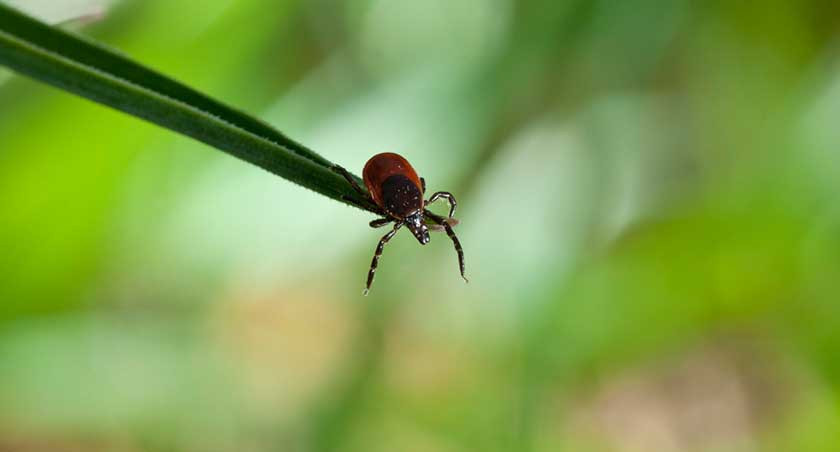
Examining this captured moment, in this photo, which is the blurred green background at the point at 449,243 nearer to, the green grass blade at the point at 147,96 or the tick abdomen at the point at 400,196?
the tick abdomen at the point at 400,196

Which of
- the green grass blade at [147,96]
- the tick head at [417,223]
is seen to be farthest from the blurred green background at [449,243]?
the green grass blade at [147,96]

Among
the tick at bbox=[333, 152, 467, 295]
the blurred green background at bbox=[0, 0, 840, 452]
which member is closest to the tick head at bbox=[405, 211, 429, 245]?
the tick at bbox=[333, 152, 467, 295]

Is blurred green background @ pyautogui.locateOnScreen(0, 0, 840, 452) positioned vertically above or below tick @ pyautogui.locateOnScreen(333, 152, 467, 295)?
above

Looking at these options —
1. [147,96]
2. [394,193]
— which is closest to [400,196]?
[394,193]

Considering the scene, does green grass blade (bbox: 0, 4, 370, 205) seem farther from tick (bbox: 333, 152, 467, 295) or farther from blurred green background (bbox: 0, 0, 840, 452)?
blurred green background (bbox: 0, 0, 840, 452)

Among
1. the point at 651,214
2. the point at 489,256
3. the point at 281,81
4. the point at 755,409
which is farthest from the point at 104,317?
the point at 755,409

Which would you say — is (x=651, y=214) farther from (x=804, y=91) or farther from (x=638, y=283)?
(x=804, y=91)
